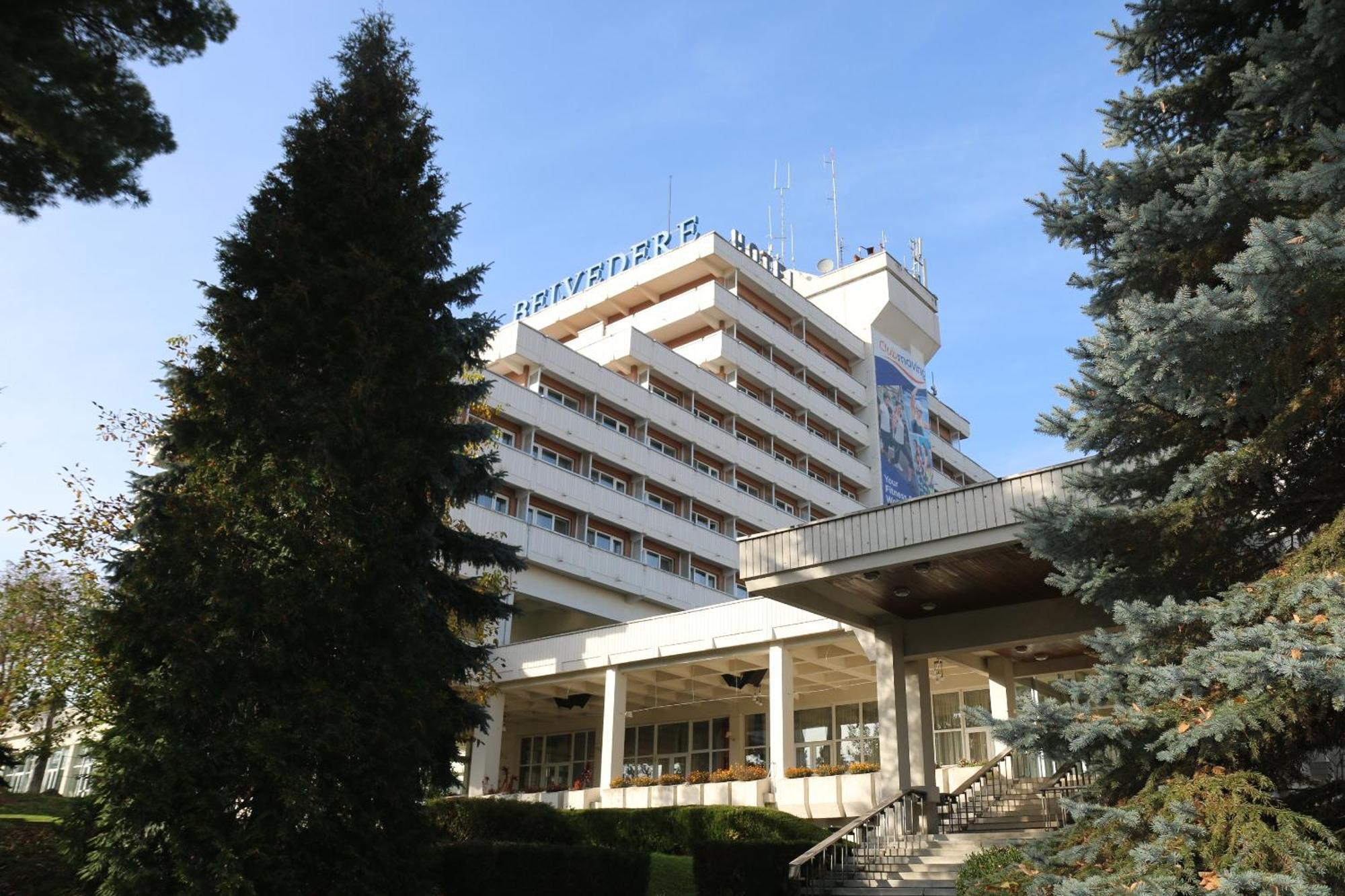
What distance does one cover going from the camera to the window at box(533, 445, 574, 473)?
3900 centimetres

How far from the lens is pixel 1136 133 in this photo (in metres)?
9.80

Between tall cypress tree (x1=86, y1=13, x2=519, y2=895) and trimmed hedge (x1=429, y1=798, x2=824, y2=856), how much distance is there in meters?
5.20

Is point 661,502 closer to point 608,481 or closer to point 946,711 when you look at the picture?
point 608,481

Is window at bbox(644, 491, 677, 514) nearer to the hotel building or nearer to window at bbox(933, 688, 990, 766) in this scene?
the hotel building

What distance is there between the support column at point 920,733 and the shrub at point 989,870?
9.41ft

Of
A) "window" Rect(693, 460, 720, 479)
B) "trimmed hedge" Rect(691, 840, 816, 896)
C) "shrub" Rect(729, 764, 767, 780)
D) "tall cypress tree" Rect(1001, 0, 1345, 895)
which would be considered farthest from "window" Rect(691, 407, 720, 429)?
"tall cypress tree" Rect(1001, 0, 1345, 895)

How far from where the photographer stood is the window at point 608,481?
134 feet

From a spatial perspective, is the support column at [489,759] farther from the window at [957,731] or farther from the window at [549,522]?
the window at [957,731]

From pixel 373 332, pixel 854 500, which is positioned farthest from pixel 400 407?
pixel 854 500

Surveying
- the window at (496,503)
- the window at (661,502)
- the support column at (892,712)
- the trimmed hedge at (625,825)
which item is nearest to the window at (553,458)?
the window at (496,503)

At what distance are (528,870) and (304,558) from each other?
5.77 metres

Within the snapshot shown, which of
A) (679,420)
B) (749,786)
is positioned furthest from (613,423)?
(749,786)

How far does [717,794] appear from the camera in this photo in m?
26.4

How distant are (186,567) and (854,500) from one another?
47353 mm
